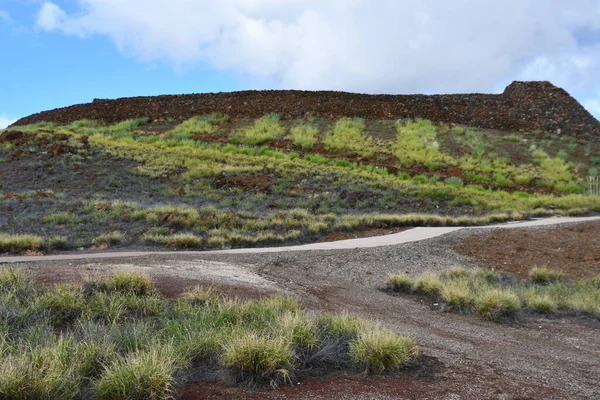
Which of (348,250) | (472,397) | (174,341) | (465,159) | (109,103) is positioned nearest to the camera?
(472,397)

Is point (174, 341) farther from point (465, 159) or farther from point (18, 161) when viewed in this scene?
point (465, 159)

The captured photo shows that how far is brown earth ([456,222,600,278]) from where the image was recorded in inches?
497

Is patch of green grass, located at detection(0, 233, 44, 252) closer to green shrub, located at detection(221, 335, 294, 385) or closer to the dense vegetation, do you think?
the dense vegetation

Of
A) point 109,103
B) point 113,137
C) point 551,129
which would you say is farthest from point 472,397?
point 109,103

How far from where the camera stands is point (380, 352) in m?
4.80

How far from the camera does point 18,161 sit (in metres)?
27.7

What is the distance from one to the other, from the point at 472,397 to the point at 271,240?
11.8 meters

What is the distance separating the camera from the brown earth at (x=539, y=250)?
497 inches

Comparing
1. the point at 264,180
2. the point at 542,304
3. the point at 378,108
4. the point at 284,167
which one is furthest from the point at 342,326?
the point at 378,108

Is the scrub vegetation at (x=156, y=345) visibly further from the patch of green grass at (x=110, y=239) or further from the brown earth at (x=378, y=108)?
the brown earth at (x=378, y=108)

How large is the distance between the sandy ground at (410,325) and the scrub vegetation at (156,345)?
0.85 feet

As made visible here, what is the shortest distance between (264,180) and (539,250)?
14.6 metres

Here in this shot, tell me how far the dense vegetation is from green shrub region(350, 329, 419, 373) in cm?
1050

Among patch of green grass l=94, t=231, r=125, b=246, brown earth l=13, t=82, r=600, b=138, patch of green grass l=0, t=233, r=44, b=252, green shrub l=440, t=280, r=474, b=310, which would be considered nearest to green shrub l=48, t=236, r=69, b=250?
patch of green grass l=0, t=233, r=44, b=252
